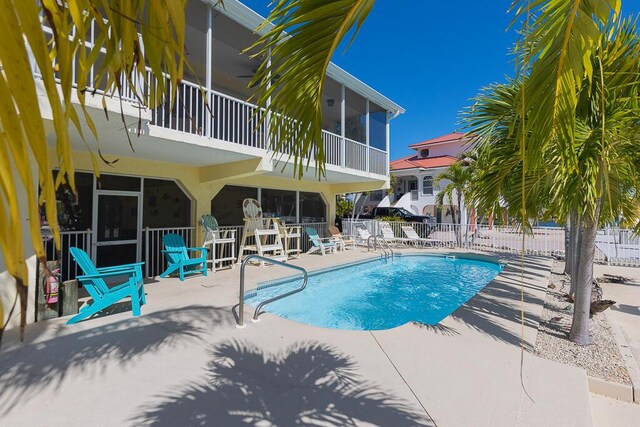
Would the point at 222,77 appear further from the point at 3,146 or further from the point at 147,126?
the point at 3,146

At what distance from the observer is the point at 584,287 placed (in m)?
4.66

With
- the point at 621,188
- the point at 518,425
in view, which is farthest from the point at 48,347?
the point at 621,188

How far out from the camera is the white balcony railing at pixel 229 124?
643 cm

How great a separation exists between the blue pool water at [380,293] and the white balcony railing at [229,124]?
3.67 metres

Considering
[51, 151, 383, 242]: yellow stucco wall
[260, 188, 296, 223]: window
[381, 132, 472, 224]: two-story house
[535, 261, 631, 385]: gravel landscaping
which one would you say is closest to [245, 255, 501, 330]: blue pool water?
[535, 261, 631, 385]: gravel landscaping

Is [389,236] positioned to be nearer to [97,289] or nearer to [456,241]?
[456,241]

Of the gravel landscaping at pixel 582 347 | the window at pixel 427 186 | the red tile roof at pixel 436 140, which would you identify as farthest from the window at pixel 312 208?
the red tile roof at pixel 436 140

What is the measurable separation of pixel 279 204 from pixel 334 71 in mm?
5437

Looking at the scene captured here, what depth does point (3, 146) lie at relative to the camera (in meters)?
0.70

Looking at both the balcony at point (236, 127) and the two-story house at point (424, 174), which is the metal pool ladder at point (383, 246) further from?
the two-story house at point (424, 174)

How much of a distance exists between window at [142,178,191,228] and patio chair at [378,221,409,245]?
32.1 ft

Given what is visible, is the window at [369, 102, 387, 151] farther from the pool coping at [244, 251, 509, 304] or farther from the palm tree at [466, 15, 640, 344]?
the palm tree at [466, 15, 640, 344]

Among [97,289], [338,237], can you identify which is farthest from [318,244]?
[97,289]

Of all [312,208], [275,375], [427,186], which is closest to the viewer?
[275,375]
